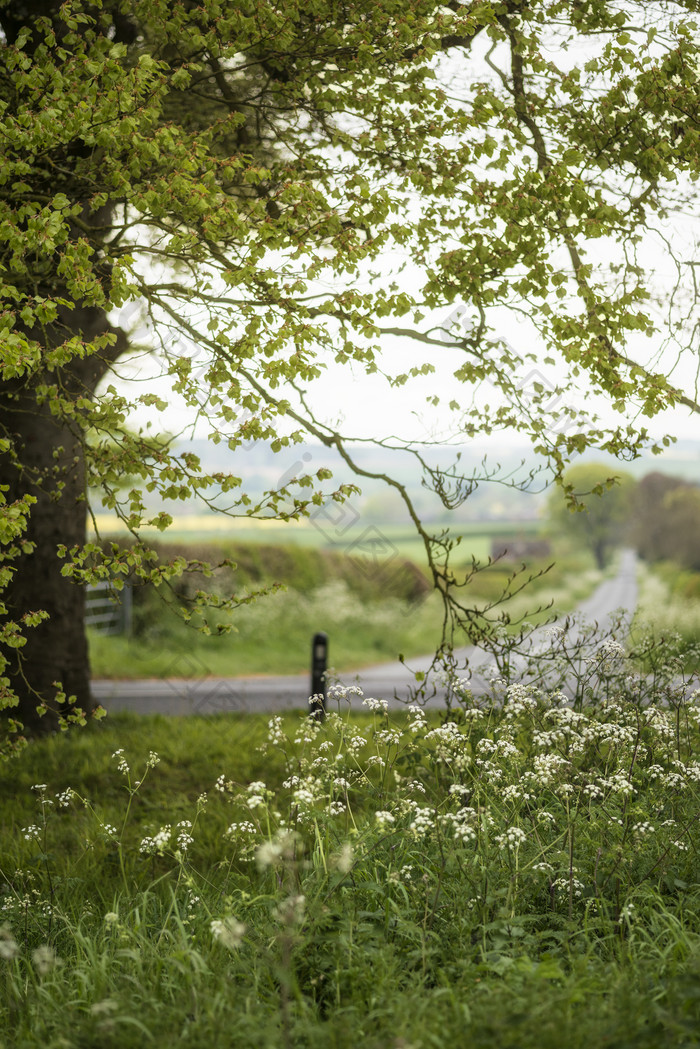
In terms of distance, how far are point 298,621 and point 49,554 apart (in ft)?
38.4

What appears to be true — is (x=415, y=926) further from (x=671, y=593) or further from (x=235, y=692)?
(x=671, y=593)

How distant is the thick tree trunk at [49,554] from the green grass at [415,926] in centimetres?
315

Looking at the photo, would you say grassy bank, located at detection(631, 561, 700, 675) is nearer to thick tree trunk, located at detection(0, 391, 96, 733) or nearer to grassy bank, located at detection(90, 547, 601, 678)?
grassy bank, located at detection(90, 547, 601, 678)

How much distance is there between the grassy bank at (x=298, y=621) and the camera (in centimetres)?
1834

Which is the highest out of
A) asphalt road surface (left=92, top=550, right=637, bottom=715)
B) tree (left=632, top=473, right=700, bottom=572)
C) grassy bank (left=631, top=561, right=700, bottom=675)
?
tree (left=632, top=473, right=700, bottom=572)

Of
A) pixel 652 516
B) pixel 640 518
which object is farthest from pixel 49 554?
pixel 640 518

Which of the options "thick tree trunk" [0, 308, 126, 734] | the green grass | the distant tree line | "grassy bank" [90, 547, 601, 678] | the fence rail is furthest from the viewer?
the distant tree line

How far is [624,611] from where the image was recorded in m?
8.45

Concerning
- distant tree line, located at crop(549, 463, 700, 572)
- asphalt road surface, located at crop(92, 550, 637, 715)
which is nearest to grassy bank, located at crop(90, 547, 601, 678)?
asphalt road surface, located at crop(92, 550, 637, 715)

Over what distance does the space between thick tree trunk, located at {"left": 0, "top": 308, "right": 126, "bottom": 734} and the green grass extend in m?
3.15

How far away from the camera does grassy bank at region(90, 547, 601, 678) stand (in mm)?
18344

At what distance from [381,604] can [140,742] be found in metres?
12.6

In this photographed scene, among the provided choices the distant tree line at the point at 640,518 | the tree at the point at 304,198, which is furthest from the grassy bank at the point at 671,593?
the tree at the point at 304,198

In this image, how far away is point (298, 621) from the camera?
21188mm
